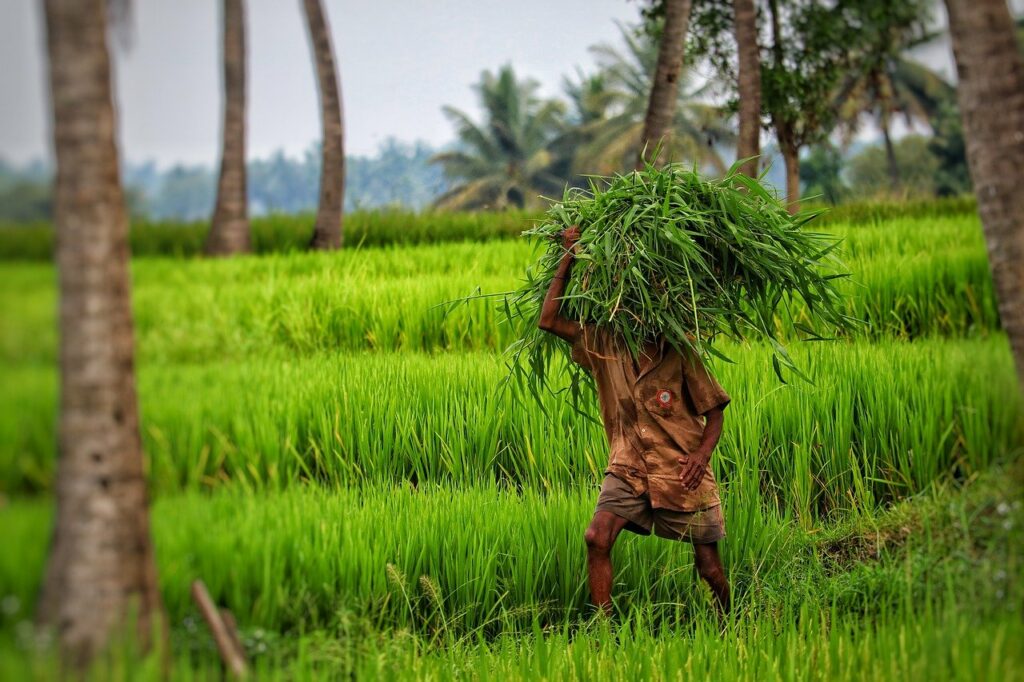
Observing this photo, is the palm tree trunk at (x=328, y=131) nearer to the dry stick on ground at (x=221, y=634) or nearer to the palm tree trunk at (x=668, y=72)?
the palm tree trunk at (x=668, y=72)

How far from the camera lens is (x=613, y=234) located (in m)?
2.79

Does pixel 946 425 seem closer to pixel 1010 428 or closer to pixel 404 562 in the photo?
pixel 1010 428

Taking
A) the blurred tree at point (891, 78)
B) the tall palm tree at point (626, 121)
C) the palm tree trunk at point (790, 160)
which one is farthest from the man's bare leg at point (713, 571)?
the tall palm tree at point (626, 121)

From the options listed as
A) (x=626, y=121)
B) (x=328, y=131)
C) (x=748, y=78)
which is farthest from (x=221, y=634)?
(x=626, y=121)

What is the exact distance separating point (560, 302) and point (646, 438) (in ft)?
1.51

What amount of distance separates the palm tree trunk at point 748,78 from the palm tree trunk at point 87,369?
602 cm

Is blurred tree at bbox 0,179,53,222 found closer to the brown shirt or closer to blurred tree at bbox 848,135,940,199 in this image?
the brown shirt

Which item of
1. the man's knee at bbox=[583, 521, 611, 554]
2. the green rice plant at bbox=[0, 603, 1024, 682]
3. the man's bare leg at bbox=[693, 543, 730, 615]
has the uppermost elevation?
the man's knee at bbox=[583, 521, 611, 554]

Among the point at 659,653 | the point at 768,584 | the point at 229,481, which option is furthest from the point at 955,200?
the point at 229,481

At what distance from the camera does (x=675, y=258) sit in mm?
2789

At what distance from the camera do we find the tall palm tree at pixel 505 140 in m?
25.3

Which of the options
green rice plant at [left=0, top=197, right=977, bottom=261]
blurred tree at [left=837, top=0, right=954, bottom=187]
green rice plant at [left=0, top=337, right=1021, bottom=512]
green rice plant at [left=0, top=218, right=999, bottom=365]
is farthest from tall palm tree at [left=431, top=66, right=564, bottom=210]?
green rice plant at [left=0, top=337, right=1021, bottom=512]

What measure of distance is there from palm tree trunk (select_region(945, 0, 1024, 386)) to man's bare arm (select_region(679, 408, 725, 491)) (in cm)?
86

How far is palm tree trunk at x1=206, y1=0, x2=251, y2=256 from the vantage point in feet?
12.3
